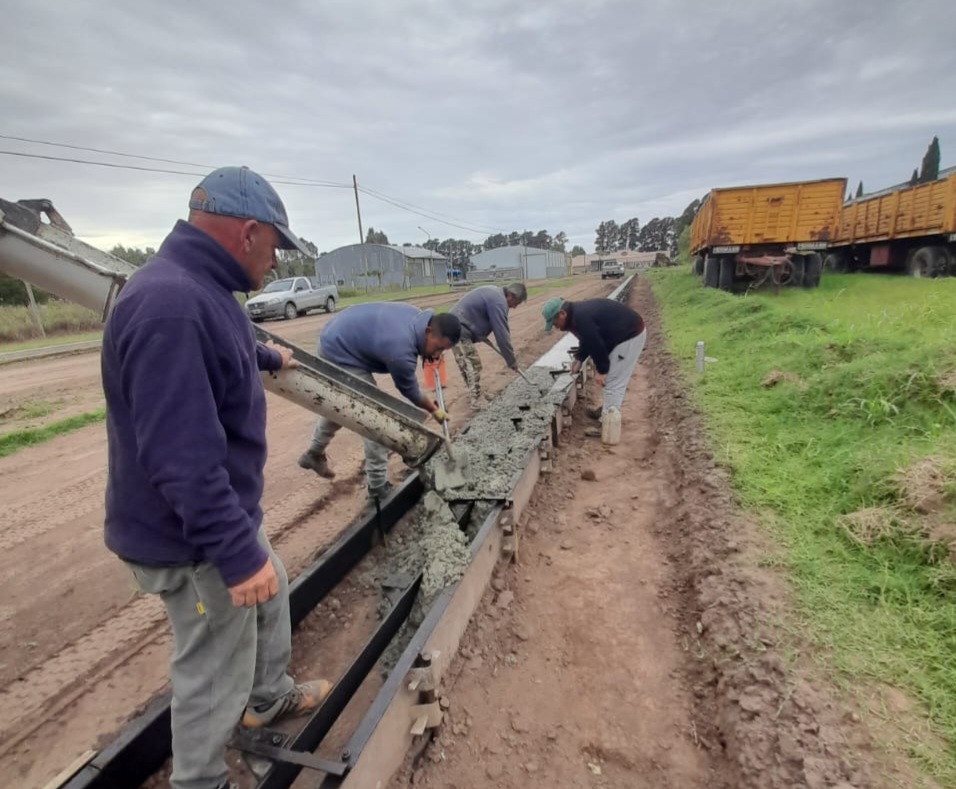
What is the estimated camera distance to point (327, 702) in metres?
2.07

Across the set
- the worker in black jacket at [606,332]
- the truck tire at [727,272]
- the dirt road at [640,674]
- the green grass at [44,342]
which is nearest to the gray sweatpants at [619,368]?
the worker in black jacket at [606,332]

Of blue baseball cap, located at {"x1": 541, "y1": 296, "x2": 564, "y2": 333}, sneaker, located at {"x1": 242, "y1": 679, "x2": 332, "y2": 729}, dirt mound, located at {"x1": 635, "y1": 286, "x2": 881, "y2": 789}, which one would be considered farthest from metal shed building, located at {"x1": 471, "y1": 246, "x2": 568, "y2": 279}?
sneaker, located at {"x1": 242, "y1": 679, "x2": 332, "y2": 729}

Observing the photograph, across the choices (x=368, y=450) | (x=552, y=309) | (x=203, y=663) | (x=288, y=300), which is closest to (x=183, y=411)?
(x=203, y=663)

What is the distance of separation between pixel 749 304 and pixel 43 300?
24271 millimetres

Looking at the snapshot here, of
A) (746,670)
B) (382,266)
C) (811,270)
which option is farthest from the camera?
(382,266)

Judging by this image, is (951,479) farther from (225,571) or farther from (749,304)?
(749,304)

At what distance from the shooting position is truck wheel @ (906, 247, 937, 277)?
13.1m

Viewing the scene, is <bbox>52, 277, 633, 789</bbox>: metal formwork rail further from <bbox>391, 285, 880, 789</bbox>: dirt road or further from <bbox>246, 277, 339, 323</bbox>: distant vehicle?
<bbox>246, 277, 339, 323</bbox>: distant vehicle

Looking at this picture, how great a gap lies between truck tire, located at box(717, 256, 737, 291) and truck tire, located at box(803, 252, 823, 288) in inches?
64.4

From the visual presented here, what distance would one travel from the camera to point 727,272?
1399 centimetres

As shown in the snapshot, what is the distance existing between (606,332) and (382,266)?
4350cm

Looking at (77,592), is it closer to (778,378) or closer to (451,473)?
(451,473)

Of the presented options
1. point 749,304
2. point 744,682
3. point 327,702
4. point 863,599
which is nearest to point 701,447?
point 863,599

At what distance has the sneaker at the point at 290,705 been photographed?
81.1 inches
